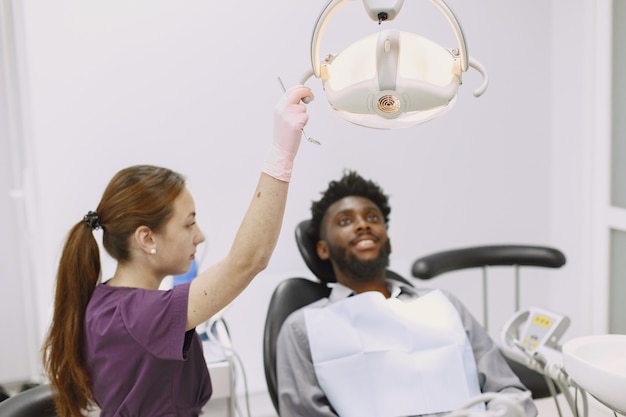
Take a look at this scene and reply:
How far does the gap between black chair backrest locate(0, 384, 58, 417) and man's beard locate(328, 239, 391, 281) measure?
34.3 inches

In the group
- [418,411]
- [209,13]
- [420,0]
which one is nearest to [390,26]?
[420,0]

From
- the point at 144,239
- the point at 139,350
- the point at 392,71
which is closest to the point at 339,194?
the point at 144,239

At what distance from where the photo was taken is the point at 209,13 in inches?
102

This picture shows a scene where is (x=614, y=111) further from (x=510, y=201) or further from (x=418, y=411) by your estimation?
(x=418, y=411)

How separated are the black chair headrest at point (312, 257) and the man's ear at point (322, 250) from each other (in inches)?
0.5

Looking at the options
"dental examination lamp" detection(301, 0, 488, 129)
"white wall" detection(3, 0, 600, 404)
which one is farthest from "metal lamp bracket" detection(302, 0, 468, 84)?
"white wall" detection(3, 0, 600, 404)

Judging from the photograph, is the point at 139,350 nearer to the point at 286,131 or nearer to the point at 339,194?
the point at 286,131

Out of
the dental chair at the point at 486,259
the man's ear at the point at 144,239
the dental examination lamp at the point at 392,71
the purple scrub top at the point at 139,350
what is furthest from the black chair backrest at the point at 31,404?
the dental chair at the point at 486,259

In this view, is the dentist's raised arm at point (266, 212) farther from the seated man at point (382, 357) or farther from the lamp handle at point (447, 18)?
the seated man at point (382, 357)

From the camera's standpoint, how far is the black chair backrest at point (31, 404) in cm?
136

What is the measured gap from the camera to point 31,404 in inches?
55.6

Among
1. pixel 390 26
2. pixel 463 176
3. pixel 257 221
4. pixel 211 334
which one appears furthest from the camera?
pixel 463 176

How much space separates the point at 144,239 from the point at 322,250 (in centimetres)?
81

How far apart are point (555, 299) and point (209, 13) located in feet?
6.18
